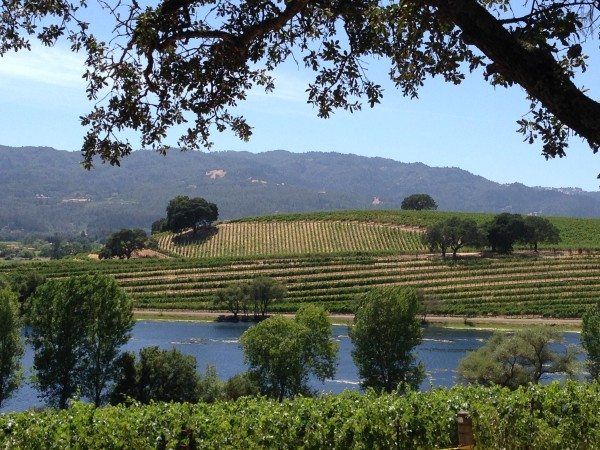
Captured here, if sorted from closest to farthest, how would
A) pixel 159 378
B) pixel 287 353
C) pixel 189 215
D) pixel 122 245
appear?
pixel 159 378 → pixel 287 353 → pixel 122 245 → pixel 189 215

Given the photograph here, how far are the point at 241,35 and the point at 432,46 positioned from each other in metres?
2.21

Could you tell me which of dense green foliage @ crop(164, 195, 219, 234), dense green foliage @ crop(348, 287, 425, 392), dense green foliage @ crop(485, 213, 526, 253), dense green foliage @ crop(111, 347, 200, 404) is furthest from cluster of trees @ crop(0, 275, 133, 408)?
dense green foliage @ crop(164, 195, 219, 234)

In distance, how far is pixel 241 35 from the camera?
6891 mm

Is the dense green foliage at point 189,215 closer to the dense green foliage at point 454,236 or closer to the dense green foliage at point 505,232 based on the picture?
the dense green foliage at point 454,236

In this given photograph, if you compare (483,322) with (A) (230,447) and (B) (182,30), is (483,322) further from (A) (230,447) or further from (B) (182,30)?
(B) (182,30)

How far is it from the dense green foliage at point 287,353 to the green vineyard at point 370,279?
29857 mm

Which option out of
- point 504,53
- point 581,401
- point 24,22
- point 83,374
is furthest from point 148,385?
point 504,53

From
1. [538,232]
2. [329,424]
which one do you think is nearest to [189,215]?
[538,232]

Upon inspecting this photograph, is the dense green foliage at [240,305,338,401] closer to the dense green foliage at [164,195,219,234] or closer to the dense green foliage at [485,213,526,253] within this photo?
the dense green foliage at [485,213,526,253]

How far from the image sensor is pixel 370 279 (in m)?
80.2

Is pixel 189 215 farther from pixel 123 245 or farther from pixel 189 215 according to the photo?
pixel 123 245

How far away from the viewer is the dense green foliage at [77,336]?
112 ft

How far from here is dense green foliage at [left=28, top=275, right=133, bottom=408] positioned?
3416 centimetres

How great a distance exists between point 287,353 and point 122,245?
251ft
